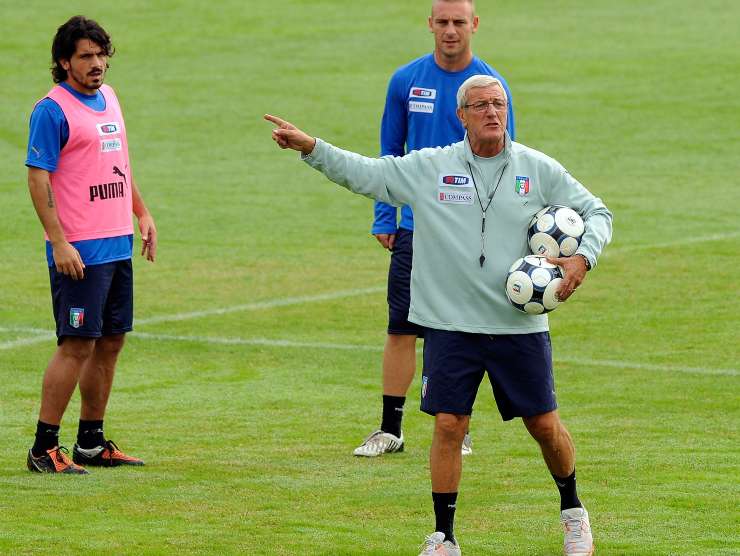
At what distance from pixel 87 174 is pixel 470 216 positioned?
2427 mm

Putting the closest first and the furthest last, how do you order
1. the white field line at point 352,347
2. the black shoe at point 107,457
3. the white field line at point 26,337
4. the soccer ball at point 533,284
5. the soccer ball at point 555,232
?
the soccer ball at point 533,284, the soccer ball at point 555,232, the black shoe at point 107,457, the white field line at point 352,347, the white field line at point 26,337

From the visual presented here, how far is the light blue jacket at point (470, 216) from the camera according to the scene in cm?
704

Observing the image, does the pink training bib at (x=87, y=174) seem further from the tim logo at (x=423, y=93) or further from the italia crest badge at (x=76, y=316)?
the tim logo at (x=423, y=93)

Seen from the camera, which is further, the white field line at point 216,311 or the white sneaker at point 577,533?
the white field line at point 216,311

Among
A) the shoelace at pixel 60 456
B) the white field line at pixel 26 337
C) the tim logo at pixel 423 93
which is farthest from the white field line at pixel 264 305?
the tim logo at pixel 423 93

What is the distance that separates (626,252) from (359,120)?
9754 millimetres

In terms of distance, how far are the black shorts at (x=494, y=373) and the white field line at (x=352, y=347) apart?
15.0ft

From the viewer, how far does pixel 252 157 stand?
2339cm

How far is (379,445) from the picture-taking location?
9.12 metres

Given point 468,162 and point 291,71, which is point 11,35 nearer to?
point 291,71

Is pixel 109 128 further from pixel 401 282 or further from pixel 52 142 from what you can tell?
pixel 401 282

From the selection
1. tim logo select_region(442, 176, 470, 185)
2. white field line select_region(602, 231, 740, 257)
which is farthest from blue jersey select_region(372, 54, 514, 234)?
white field line select_region(602, 231, 740, 257)

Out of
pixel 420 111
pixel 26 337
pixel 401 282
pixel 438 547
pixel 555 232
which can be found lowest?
pixel 26 337

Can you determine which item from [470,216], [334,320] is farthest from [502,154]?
[334,320]
